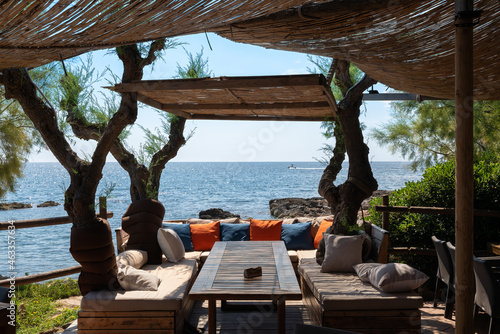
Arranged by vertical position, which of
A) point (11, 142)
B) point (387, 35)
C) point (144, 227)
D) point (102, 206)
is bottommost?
point (144, 227)

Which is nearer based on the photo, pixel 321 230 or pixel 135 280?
pixel 135 280

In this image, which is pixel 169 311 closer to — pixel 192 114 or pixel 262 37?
pixel 262 37

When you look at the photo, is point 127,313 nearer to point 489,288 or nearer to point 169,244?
point 169,244

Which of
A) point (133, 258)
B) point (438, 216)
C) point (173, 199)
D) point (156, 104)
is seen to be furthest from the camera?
point (173, 199)

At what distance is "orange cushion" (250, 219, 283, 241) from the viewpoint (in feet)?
21.0

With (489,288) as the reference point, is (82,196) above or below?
above

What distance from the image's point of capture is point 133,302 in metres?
3.74

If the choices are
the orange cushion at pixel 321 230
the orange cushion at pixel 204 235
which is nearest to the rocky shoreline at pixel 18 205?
the orange cushion at pixel 204 235

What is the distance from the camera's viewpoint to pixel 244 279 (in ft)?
12.8

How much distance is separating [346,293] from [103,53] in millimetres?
3460

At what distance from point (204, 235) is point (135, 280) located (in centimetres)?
231

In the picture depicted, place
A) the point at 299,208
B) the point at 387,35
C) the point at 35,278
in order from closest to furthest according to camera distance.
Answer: the point at 387,35 < the point at 35,278 < the point at 299,208

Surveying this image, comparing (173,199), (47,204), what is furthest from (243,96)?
(173,199)

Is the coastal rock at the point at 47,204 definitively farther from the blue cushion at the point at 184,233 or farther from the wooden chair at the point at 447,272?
the wooden chair at the point at 447,272
